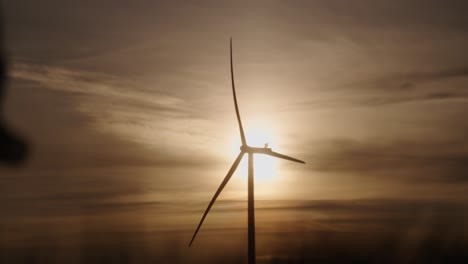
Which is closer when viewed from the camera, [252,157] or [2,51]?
[2,51]

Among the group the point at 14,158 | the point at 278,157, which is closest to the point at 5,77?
the point at 14,158

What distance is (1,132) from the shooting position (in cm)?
277

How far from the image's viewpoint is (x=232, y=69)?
236 ft

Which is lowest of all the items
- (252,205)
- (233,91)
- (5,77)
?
(5,77)

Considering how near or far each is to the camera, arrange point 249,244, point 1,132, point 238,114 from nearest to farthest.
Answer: point 1,132 → point 238,114 → point 249,244

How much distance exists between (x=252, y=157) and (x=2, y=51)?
229 ft

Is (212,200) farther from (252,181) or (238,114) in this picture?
(238,114)

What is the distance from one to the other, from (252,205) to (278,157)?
288 inches

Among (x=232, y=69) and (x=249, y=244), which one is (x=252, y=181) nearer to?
(x=249, y=244)

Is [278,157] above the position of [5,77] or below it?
above

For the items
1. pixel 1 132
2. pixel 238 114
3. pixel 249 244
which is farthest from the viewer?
pixel 249 244

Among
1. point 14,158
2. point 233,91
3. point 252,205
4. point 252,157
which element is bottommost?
point 14,158

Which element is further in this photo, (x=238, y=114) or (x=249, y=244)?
(x=249, y=244)

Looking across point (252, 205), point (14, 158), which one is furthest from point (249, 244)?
point (14, 158)
